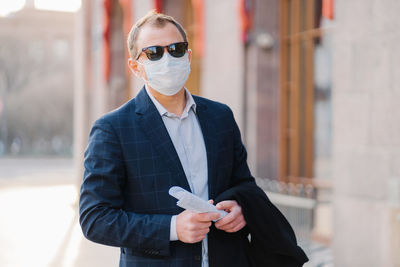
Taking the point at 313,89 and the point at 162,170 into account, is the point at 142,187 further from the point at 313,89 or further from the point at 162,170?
the point at 313,89

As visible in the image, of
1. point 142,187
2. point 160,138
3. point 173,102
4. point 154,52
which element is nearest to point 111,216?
point 142,187

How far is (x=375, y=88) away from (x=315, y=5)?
Result: 3237mm

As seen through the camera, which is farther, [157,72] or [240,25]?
[240,25]

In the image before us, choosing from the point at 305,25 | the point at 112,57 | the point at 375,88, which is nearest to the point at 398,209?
the point at 375,88

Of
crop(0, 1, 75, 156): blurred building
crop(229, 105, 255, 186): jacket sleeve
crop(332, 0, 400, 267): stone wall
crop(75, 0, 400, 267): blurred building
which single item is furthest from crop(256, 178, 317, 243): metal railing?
crop(0, 1, 75, 156): blurred building

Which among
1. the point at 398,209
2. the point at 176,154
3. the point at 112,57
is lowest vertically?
the point at 398,209

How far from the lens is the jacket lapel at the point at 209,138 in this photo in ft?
7.16

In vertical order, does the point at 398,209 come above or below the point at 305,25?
below

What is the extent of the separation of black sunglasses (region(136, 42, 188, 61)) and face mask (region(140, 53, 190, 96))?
2cm

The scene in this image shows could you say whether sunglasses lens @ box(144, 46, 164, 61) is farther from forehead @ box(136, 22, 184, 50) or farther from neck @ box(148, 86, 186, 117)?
neck @ box(148, 86, 186, 117)

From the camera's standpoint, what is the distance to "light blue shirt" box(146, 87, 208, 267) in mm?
2170

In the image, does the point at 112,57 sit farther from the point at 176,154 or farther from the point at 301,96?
the point at 176,154

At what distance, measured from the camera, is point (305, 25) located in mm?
8094

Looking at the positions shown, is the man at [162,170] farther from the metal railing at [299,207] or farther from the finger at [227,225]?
the metal railing at [299,207]
